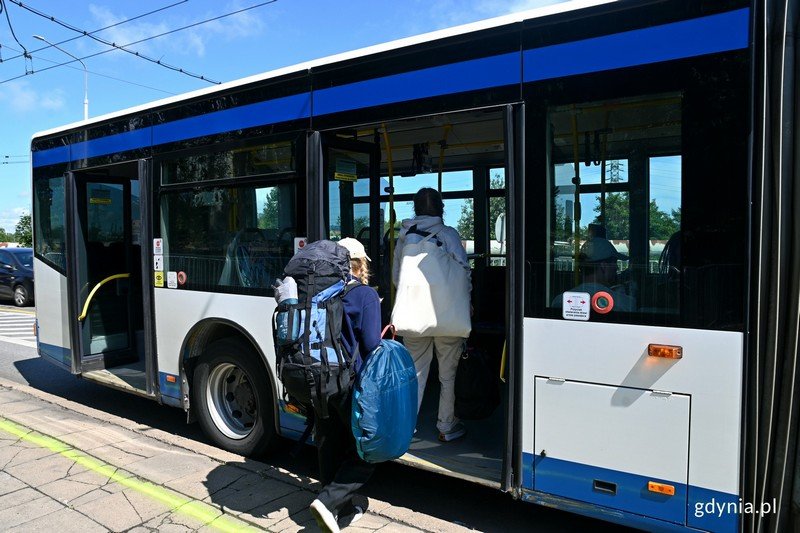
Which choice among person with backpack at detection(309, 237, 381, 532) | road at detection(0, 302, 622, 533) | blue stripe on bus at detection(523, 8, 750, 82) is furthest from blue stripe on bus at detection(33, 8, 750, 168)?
road at detection(0, 302, 622, 533)

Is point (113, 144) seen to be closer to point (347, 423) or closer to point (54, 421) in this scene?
point (54, 421)

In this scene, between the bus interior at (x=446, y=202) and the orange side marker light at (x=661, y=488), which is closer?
the orange side marker light at (x=661, y=488)

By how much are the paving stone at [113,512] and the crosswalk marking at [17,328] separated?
7463 mm

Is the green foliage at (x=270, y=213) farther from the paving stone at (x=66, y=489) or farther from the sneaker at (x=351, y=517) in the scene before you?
the paving stone at (x=66, y=489)

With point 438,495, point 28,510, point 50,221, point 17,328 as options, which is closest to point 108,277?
point 50,221

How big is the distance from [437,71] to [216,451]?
11.1 ft

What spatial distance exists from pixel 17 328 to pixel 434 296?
38.2 feet

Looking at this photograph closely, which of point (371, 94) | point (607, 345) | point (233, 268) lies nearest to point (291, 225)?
point (233, 268)

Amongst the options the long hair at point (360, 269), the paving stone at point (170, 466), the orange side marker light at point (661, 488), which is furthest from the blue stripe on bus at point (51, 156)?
the orange side marker light at point (661, 488)

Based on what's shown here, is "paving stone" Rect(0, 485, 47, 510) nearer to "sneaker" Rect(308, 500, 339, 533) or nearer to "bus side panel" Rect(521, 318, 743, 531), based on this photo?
"sneaker" Rect(308, 500, 339, 533)

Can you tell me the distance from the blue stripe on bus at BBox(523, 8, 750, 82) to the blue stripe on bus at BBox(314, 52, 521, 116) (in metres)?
0.13

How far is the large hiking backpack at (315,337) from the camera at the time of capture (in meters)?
3.06

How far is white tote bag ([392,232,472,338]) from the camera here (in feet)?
12.6

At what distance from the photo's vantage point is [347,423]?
331cm
